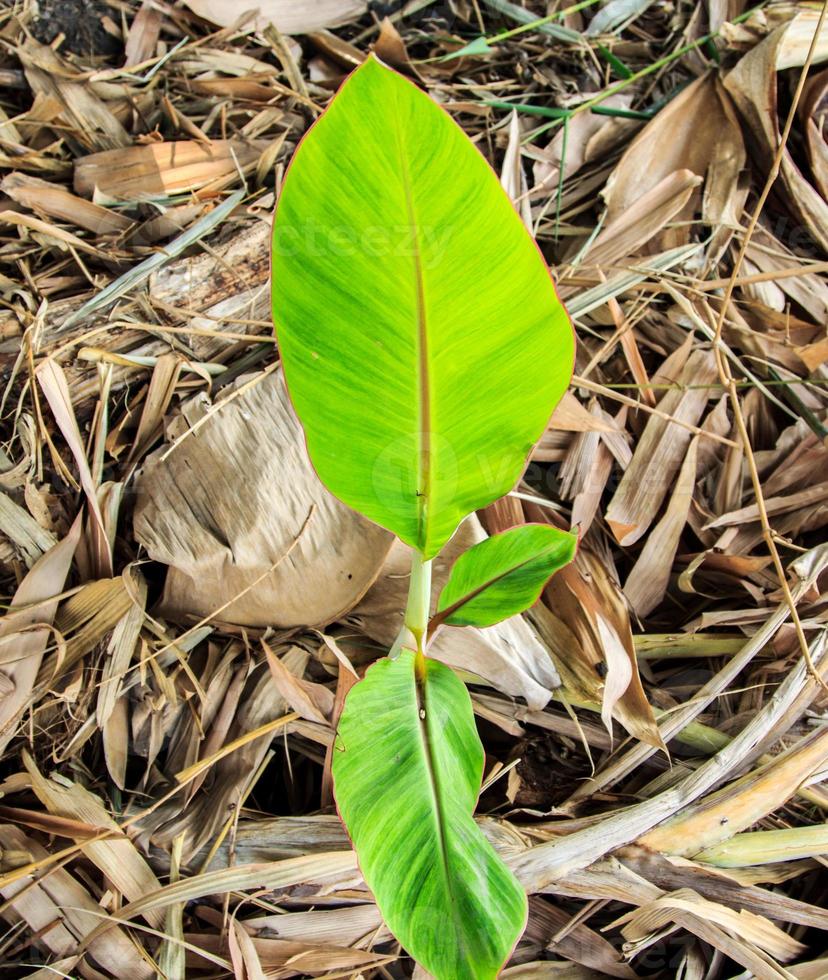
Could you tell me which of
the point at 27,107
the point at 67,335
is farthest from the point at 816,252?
the point at 27,107

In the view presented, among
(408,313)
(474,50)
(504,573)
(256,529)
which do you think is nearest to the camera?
(408,313)

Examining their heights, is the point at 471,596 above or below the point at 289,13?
below

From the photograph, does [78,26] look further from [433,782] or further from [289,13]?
[433,782]

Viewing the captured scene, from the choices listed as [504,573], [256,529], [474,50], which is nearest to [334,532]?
[256,529]

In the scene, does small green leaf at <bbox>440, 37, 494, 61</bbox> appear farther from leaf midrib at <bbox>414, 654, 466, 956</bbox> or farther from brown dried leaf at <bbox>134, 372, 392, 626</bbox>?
leaf midrib at <bbox>414, 654, 466, 956</bbox>

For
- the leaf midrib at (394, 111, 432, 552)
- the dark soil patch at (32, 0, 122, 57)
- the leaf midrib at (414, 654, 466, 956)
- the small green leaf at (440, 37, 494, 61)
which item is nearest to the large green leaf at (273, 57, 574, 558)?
the leaf midrib at (394, 111, 432, 552)

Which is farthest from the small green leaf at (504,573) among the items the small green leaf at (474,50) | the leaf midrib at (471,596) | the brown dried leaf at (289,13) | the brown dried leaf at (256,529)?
the brown dried leaf at (289,13)
